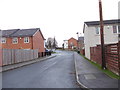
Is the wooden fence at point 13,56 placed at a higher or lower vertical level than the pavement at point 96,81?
higher

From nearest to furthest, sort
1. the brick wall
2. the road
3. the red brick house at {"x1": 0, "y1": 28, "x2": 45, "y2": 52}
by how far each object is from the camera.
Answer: the road, the red brick house at {"x1": 0, "y1": 28, "x2": 45, "y2": 52}, the brick wall

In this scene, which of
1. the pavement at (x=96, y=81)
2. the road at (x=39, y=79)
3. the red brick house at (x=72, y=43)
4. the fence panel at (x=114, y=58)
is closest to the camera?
the pavement at (x=96, y=81)

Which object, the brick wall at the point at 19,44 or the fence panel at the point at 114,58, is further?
the brick wall at the point at 19,44

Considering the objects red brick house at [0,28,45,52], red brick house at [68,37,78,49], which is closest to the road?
red brick house at [0,28,45,52]

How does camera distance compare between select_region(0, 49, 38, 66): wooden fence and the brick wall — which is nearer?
select_region(0, 49, 38, 66): wooden fence

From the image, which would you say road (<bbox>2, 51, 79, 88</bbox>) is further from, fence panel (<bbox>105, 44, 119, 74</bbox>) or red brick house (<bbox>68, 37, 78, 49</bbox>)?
red brick house (<bbox>68, 37, 78, 49</bbox>)

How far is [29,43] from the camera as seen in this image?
126ft

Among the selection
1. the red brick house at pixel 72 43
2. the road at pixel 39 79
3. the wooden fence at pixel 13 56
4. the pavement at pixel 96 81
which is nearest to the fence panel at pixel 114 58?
the pavement at pixel 96 81

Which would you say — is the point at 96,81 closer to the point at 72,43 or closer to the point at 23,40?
the point at 23,40

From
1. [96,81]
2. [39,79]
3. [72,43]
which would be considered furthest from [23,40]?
[72,43]

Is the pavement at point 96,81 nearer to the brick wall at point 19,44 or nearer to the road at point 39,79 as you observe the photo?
the road at point 39,79

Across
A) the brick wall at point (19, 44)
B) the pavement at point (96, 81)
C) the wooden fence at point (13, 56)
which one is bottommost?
the pavement at point (96, 81)

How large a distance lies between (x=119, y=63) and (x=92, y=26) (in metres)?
18.8

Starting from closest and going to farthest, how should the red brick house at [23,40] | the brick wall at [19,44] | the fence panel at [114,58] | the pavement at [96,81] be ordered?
the pavement at [96,81] → the fence panel at [114,58] → the red brick house at [23,40] → the brick wall at [19,44]
